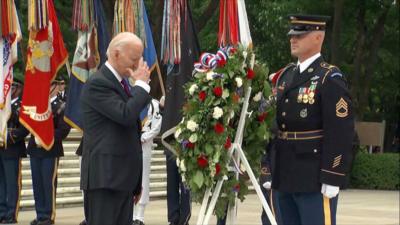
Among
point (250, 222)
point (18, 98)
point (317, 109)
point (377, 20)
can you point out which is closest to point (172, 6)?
point (18, 98)

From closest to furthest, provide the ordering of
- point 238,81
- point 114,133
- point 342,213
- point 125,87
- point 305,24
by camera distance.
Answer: point 114,133, point 125,87, point 305,24, point 238,81, point 342,213

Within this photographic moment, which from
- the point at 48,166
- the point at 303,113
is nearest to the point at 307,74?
the point at 303,113

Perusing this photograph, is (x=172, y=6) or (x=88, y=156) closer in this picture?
(x=88, y=156)

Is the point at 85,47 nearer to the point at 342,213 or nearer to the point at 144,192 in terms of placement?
the point at 144,192

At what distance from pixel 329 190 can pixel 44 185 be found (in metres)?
5.99

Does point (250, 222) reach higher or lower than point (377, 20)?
lower

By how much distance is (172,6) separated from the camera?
1099 centimetres

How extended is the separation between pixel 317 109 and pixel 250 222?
20.8ft

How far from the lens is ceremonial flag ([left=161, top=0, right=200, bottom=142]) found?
35.1ft

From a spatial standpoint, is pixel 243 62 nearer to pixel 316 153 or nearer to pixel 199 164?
pixel 199 164

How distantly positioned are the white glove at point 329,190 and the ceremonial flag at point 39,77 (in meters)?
5.27

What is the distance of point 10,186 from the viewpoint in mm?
11852

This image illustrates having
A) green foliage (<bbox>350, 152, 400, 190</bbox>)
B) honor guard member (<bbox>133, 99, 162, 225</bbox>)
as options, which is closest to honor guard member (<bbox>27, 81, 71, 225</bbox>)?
honor guard member (<bbox>133, 99, 162, 225</bbox>)

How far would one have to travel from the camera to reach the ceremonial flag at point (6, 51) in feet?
34.0
